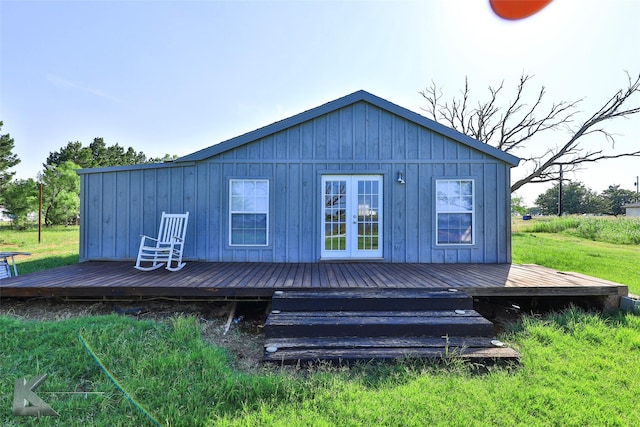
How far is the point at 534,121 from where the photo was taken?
16719 millimetres

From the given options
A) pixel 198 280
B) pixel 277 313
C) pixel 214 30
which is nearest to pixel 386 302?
pixel 277 313

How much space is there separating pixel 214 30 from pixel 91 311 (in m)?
5.92

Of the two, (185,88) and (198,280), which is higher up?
(185,88)

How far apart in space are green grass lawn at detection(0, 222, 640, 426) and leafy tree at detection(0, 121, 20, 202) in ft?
83.8

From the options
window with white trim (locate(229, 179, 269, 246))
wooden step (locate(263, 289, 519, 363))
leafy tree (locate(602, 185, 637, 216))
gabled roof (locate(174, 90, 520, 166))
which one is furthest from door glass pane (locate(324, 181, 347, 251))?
leafy tree (locate(602, 185, 637, 216))

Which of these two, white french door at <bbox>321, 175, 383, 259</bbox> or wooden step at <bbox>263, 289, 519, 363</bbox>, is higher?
white french door at <bbox>321, 175, 383, 259</bbox>

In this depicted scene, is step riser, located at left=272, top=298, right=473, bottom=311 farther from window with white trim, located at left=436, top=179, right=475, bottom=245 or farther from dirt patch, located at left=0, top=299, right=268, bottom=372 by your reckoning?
window with white trim, located at left=436, top=179, right=475, bottom=245

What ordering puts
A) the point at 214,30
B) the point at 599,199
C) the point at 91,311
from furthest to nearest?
the point at 599,199 → the point at 214,30 → the point at 91,311

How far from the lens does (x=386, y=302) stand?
335cm

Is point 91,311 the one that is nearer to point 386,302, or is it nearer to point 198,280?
point 198,280

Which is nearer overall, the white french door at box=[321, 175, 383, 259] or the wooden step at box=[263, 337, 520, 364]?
the wooden step at box=[263, 337, 520, 364]

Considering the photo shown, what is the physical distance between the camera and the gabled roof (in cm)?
546

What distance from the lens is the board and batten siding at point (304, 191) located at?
555 cm

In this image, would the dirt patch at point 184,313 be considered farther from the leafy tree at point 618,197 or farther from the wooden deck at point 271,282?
the leafy tree at point 618,197
